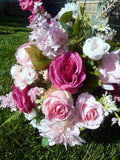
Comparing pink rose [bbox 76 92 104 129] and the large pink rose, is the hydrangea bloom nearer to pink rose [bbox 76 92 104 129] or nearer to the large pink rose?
the large pink rose

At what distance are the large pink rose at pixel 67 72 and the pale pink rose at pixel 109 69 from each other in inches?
4.7

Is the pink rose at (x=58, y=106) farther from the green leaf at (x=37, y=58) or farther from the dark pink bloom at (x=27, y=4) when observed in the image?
the dark pink bloom at (x=27, y=4)

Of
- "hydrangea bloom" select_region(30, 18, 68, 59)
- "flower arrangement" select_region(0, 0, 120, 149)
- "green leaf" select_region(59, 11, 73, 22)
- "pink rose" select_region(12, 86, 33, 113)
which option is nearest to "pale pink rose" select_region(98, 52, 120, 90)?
"flower arrangement" select_region(0, 0, 120, 149)

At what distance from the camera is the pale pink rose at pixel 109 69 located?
968 millimetres

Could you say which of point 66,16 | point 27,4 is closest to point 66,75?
point 66,16

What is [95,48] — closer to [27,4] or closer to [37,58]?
[37,58]

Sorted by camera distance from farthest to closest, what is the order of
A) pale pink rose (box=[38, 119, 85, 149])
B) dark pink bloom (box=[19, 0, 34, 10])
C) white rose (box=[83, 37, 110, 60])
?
dark pink bloom (box=[19, 0, 34, 10])
pale pink rose (box=[38, 119, 85, 149])
white rose (box=[83, 37, 110, 60])

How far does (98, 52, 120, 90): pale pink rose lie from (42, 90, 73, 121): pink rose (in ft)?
0.70

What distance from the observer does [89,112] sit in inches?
37.8

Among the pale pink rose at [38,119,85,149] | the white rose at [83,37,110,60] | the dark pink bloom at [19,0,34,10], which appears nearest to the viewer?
the white rose at [83,37,110,60]

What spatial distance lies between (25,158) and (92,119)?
1.88ft

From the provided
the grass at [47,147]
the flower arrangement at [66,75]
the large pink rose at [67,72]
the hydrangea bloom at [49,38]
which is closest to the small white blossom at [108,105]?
the flower arrangement at [66,75]

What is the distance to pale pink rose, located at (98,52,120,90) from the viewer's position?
3.18 feet

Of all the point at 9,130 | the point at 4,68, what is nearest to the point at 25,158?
the point at 9,130
